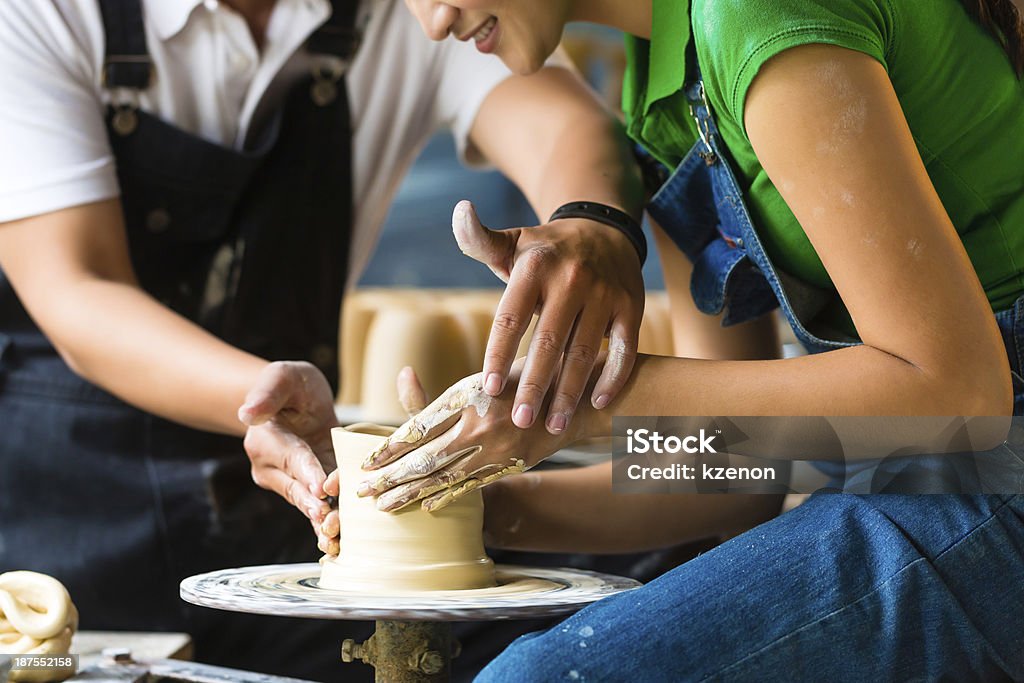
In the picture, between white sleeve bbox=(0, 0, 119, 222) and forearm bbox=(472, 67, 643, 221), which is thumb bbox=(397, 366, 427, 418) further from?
white sleeve bbox=(0, 0, 119, 222)

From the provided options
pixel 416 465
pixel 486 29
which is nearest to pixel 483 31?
pixel 486 29

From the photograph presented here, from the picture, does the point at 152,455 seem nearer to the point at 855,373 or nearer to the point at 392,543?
the point at 392,543

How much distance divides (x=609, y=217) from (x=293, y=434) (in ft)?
1.36

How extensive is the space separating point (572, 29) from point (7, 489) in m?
3.76

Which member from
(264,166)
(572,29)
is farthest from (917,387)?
(572,29)

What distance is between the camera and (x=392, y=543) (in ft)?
3.22

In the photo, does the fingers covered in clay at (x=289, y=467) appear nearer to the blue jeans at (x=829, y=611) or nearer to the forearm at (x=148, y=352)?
the forearm at (x=148, y=352)

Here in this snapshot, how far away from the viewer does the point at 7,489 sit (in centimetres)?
151

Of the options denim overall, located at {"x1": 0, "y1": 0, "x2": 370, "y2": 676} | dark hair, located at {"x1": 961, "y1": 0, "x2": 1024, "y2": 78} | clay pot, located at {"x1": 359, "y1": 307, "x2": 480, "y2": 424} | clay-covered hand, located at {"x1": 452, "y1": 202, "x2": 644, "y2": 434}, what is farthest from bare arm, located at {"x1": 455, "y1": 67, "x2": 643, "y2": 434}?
clay pot, located at {"x1": 359, "y1": 307, "x2": 480, "y2": 424}

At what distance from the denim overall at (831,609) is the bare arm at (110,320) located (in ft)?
1.98

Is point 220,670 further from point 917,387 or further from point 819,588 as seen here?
point 917,387

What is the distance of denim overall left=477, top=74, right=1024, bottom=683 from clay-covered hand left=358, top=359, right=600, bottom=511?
14cm

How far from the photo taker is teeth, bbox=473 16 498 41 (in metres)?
1.03

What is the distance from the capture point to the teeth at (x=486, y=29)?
103cm
